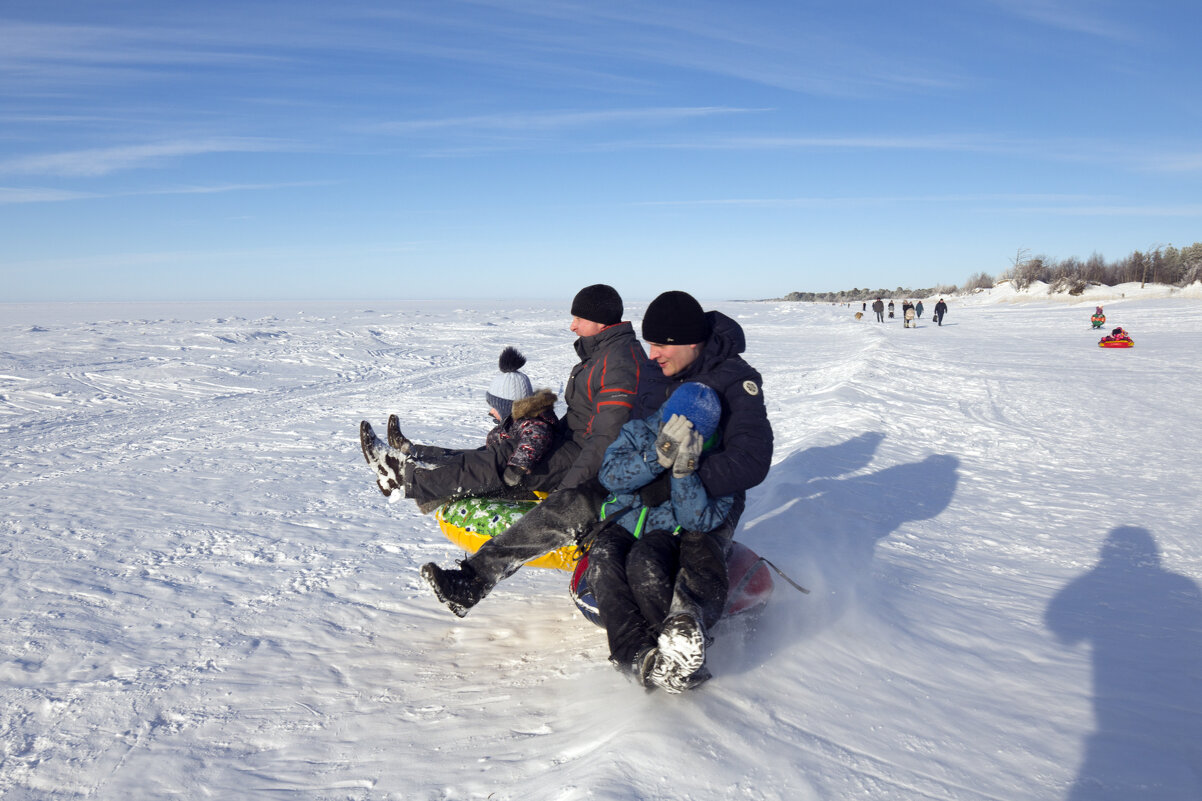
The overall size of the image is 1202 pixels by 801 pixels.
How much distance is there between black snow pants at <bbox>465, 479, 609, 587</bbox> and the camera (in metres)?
3.51

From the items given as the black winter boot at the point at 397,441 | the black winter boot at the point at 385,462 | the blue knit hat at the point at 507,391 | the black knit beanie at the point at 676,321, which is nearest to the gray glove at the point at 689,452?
the black knit beanie at the point at 676,321

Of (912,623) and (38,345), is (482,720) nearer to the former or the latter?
(912,623)

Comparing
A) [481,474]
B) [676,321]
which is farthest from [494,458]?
[676,321]

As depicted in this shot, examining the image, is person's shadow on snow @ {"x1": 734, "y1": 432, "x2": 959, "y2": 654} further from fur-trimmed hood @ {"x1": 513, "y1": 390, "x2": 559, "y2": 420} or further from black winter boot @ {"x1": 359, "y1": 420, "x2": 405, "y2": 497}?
black winter boot @ {"x1": 359, "y1": 420, "x2": 405, "y2": 497}

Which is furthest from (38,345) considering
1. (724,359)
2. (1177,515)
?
(1177,515)

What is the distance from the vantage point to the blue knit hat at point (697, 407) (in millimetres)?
3057

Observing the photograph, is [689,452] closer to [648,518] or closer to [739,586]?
[648,518]

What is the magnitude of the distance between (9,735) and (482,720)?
1843 mm

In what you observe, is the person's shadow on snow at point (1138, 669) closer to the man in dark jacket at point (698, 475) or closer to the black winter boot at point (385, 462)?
the man in dark jacket at point (698, 475)

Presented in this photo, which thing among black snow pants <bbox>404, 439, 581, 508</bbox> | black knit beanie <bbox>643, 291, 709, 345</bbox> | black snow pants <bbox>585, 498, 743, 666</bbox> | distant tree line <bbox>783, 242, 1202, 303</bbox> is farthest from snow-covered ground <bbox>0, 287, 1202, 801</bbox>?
distant tree line <bbox>783, 242, 1202, 303</bbox>

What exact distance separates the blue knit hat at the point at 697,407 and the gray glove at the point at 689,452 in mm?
48

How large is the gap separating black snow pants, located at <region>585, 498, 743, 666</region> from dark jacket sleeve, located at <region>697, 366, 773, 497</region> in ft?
0.86

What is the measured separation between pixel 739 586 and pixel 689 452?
0.81 metres

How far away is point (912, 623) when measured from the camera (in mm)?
3785
